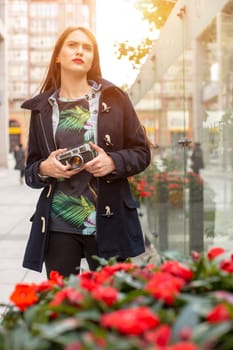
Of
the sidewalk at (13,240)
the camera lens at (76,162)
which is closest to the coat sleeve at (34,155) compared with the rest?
the camera lens at (76,162)

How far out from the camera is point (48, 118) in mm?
2998

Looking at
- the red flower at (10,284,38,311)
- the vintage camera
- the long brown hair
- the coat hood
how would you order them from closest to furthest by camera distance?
1. the red flower at (10,284,38,311)
2. the vintage camera
3. the coat hood
4. the long brown hair

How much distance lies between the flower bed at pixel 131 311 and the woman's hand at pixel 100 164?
100 cm

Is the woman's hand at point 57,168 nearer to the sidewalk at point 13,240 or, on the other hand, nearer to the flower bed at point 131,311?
the flower bed at point 131,311

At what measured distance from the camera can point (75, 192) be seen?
2.94 metres

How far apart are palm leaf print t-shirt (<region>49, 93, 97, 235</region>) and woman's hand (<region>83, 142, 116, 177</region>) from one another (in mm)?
96

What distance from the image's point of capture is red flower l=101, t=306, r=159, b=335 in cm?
122

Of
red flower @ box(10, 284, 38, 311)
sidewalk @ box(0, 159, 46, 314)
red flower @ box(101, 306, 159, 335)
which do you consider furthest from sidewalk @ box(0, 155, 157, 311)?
red flower @ box(101, 306, 159, 335)

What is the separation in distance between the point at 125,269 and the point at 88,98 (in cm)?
138

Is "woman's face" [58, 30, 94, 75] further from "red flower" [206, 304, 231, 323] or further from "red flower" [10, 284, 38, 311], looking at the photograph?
"red flower" [206, 304, 231, 323]

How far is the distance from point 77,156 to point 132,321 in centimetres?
163

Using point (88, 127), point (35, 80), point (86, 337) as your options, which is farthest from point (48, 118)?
point (35, 80)

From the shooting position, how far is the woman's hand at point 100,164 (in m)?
2.82

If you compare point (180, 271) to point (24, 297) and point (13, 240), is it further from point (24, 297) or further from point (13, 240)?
point (13, 240)
